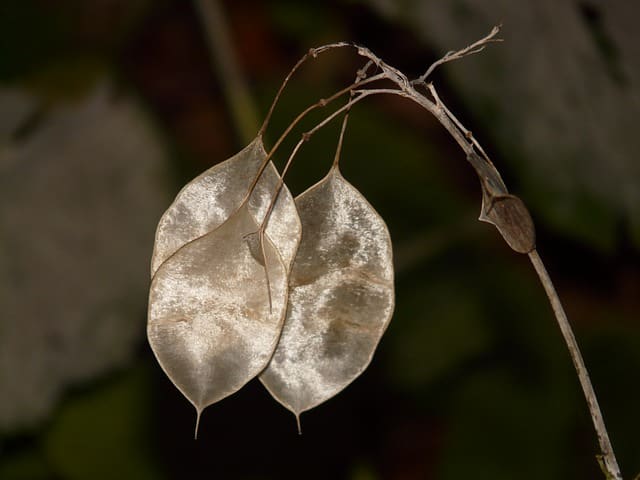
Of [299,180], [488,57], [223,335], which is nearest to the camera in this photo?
[223,335]

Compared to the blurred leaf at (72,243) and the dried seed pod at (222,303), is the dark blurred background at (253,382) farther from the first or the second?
the dried seed pod at (222,303)

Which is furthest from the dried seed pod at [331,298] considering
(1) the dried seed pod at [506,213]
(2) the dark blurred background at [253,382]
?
(2) the dark blurred background at [253,382]

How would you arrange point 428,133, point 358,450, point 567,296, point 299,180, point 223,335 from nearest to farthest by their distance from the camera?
point 223,335 < point 358,450 < point 299,180 < point 567,296 < point 428,133

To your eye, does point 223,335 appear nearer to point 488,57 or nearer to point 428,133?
point 488,57

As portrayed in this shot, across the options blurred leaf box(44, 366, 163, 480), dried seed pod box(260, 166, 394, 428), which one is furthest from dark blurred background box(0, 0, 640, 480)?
dried seed pod box(260, 166, 394, 428)

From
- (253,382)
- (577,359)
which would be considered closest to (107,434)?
(253,382)

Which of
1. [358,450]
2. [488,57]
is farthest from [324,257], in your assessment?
[358,450]

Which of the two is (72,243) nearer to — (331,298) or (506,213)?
(331,298)
